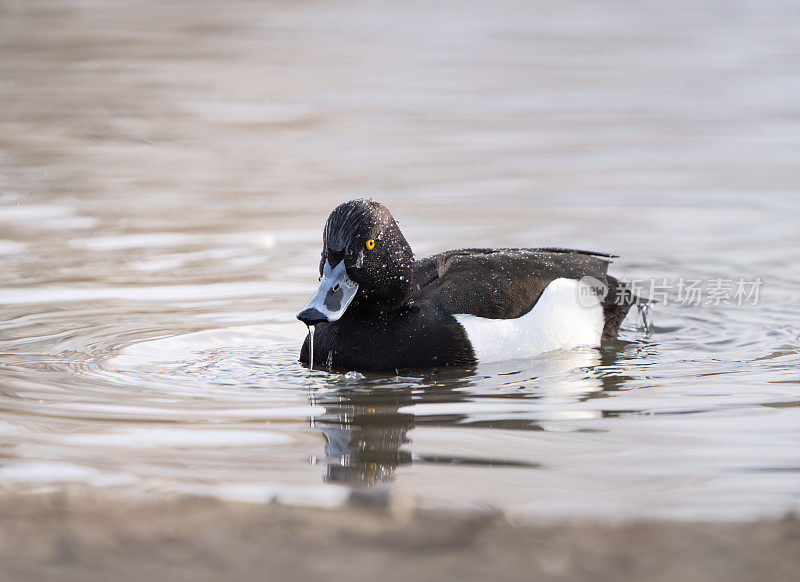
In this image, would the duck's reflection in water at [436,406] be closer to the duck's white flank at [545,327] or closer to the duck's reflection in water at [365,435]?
the duck's reflection in water at [365,435]

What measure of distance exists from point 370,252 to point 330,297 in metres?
0.29

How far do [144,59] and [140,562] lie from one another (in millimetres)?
13744

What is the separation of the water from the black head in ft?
1.52

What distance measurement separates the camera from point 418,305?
5883 mm

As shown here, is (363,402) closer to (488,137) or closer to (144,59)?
(488,137)

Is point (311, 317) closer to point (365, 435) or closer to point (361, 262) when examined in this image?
point (361, 262)

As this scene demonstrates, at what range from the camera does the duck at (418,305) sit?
5.66 meters

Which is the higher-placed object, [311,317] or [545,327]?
[311,317]

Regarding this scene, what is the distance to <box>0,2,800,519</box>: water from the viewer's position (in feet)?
13.8

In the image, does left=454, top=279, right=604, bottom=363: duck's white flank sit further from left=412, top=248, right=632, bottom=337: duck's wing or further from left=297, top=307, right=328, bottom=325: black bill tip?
left=297, top=307, right=328, bottom=325: black bill tip

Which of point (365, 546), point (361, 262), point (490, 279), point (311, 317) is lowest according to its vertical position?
point (365, 546)

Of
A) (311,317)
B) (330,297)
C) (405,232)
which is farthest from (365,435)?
(405,232)

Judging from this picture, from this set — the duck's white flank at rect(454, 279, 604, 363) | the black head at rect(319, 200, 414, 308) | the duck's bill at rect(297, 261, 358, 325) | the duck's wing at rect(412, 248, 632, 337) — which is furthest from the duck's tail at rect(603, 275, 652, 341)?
the duck's bill at rect(297, 261, 358, 325)

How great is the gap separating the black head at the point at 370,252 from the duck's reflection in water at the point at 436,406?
42cm
